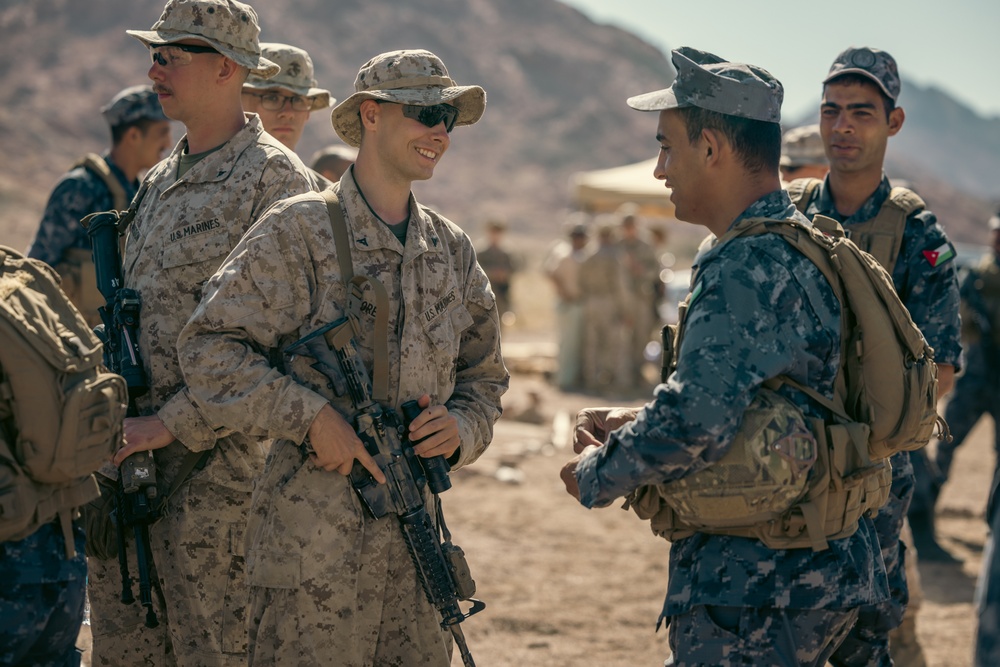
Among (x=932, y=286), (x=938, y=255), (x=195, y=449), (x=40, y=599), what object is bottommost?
(x=40, y=599)

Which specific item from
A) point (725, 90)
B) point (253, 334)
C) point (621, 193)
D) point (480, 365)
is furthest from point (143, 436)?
point (621, 193)

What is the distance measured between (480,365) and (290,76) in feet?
7.15

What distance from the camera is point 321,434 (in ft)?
10.1

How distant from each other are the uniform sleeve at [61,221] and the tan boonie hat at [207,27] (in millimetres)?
2235

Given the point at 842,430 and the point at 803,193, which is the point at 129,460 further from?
the point at 803,193

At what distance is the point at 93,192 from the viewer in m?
5.81

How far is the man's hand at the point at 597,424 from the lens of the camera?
3184 mm

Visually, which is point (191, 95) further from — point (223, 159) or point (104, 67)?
point (104, 67)

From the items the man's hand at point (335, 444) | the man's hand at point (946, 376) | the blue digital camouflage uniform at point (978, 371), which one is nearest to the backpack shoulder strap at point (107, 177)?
the man's hand at point (335, 444)

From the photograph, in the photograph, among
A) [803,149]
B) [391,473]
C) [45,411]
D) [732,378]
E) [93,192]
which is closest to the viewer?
[45,411]

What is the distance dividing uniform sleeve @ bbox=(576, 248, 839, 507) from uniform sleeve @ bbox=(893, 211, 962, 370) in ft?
5.00

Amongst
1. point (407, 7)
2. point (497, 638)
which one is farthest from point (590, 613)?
point (407, 7)

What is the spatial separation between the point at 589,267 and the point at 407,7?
6598 cm

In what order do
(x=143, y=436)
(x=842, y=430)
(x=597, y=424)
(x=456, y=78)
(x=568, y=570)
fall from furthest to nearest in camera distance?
(x=456, y=78)
(x=568, y=570)
(x=143, y=436)
(x=597, y=424)
(x=842, y=430)
